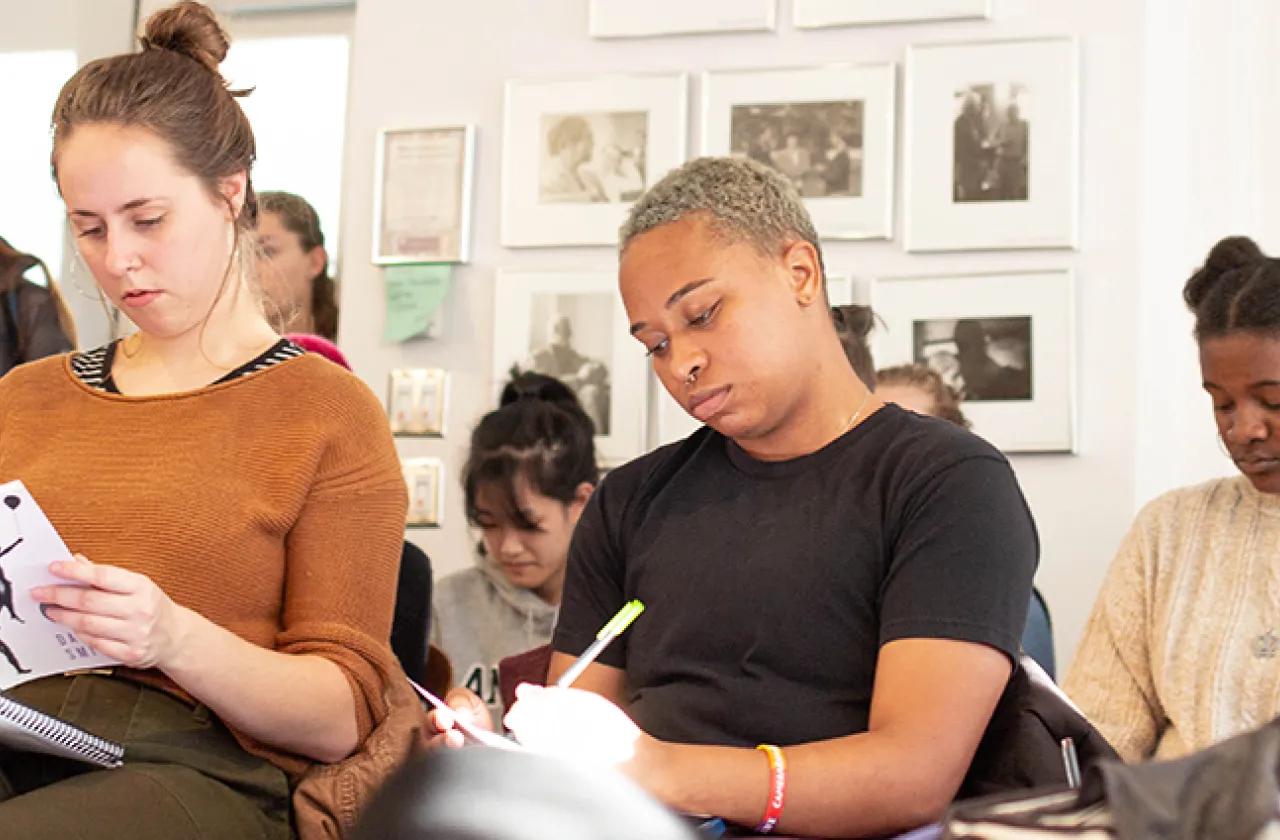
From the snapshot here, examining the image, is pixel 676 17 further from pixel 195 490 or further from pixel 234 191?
pixel 195 490

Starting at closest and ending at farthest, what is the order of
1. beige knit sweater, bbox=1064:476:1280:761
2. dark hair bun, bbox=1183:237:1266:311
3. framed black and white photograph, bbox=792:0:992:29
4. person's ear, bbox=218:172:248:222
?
person's ear, bbox=218:172:248:222 < beige knit sweater, bbox=1064:476:1280:761 < dark hair bun, bbox=1183:237:1266:311 < framed black and white photograph, bbox=792:0:992:29

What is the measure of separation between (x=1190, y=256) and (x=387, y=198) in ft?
5.96

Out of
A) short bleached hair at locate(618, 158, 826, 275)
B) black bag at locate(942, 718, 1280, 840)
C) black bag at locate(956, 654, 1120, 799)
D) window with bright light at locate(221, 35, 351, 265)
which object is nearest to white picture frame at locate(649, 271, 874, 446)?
window with bright light at locate(221, 35, 351, 265)

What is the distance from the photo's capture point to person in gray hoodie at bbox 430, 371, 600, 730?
300cm

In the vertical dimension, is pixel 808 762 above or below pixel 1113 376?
below

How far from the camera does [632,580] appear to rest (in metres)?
1.68

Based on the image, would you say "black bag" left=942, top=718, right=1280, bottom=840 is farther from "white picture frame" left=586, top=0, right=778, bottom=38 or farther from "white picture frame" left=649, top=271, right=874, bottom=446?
"white picture frame" left=586, top=0, right=778, bottom=38

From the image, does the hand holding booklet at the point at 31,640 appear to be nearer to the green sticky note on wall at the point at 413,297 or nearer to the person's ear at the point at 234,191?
the person's ear at the point at 234,191

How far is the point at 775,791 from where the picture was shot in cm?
137

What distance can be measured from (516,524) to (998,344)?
1086mm

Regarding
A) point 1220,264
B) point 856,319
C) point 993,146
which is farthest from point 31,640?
point 993,146

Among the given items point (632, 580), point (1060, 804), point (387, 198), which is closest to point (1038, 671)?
point (632, 580)

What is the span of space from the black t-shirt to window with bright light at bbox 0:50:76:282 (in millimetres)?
3144

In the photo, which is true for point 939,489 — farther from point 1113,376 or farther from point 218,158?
point 1113,376
